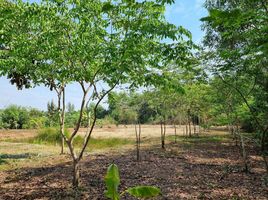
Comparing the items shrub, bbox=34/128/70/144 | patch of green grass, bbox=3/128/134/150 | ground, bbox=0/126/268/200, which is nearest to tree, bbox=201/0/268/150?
ground, bbox=0/126/268/200

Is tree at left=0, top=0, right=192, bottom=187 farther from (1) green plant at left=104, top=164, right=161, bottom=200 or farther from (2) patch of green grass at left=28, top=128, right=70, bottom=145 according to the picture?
(2) patch of green grass at left=28, top=128, right=70, bottom=145

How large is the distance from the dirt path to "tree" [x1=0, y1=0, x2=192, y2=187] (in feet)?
12.3

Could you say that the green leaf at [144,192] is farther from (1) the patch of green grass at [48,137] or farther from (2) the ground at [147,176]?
(1) the patch of green grass at [48,137]

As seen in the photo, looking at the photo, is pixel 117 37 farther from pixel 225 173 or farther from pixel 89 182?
pixel 225 173

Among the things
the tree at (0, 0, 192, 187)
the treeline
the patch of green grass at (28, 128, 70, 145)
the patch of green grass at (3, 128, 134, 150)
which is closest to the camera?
the tree at (0, 0, 192, 187)

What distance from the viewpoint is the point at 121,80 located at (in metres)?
9.94

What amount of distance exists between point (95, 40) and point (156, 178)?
6.12m

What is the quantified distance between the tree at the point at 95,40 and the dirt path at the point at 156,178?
376cm

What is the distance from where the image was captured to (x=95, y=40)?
898 cm

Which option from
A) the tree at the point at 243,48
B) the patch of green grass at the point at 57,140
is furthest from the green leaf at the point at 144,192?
the patch of green grass at the point at 57,140

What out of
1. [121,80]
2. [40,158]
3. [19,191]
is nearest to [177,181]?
[121,80]

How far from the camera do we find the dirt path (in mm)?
10484

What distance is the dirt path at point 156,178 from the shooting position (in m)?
10.5

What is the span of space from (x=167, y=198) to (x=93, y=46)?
508cm
